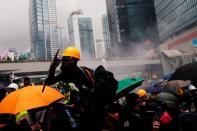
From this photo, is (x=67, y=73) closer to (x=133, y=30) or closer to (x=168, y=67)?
(x=168, y=67)

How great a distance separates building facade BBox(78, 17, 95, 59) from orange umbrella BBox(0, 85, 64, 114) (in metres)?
166

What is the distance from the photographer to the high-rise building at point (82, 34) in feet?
582

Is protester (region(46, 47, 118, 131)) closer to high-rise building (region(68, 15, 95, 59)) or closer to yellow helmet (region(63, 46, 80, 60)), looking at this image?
yellow helmet (region(63, 46, 80, 60))

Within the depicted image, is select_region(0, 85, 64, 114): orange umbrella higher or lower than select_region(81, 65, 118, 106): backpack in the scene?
lower

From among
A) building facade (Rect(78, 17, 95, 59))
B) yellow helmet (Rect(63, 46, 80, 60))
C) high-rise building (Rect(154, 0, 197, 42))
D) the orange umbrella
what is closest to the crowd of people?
yellow helmet (Rect(63, 46, 80, 60))

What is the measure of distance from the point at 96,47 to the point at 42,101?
177220 millimetres

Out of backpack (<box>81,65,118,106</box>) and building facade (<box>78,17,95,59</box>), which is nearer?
backpack (<box>81,65,118,106</box>)

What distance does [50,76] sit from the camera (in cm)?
354

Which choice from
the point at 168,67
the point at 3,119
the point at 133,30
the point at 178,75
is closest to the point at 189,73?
the point at 178,75

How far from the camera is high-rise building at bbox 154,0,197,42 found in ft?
232

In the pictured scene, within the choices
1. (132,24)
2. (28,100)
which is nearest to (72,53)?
(28,100)

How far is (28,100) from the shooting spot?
427cm

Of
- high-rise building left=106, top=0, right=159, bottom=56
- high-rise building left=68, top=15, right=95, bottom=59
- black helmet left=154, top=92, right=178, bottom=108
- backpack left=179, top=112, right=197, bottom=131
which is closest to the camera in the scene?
backpack left=179, top=112, right=197, bottom=131

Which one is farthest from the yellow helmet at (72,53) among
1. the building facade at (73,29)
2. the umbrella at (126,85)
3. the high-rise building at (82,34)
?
the building facade at (73,29)
